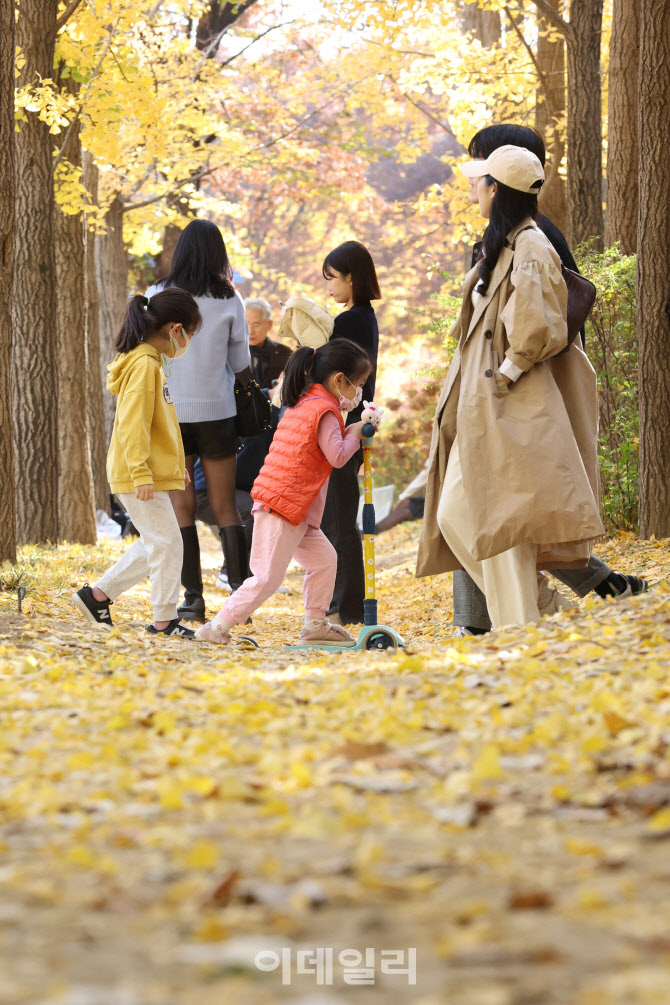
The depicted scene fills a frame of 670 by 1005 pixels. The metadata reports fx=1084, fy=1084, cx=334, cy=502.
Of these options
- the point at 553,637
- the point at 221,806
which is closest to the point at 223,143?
the point at 553,637

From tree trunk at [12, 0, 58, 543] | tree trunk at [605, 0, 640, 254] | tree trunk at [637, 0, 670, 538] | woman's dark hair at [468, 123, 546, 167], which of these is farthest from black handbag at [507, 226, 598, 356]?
tree trunk at [12, 0, 58, 543]

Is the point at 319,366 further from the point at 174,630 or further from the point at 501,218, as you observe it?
the point at 174,630

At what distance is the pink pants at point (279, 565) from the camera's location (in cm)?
509

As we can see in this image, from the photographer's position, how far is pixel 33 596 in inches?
231

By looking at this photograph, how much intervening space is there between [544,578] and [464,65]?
9.49 meters

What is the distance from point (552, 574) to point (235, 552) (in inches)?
78.0

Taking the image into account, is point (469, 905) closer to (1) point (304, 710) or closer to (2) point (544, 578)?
(1) point (304, 710)

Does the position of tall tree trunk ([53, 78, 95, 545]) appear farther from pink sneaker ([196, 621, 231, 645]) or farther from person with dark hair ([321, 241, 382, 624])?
pink sneaker ([196, 621, 231, 645])

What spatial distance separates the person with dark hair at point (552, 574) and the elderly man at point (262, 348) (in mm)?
3383

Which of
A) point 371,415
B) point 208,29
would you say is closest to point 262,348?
point 371,415

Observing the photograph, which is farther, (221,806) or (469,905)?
(221,806)

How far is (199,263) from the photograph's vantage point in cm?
594

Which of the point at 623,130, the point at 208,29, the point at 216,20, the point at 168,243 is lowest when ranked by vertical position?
the point at 623,130

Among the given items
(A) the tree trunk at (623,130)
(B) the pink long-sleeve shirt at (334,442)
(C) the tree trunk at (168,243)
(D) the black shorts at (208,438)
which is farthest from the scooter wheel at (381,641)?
A: (C) the tree trunk at (168,243)
